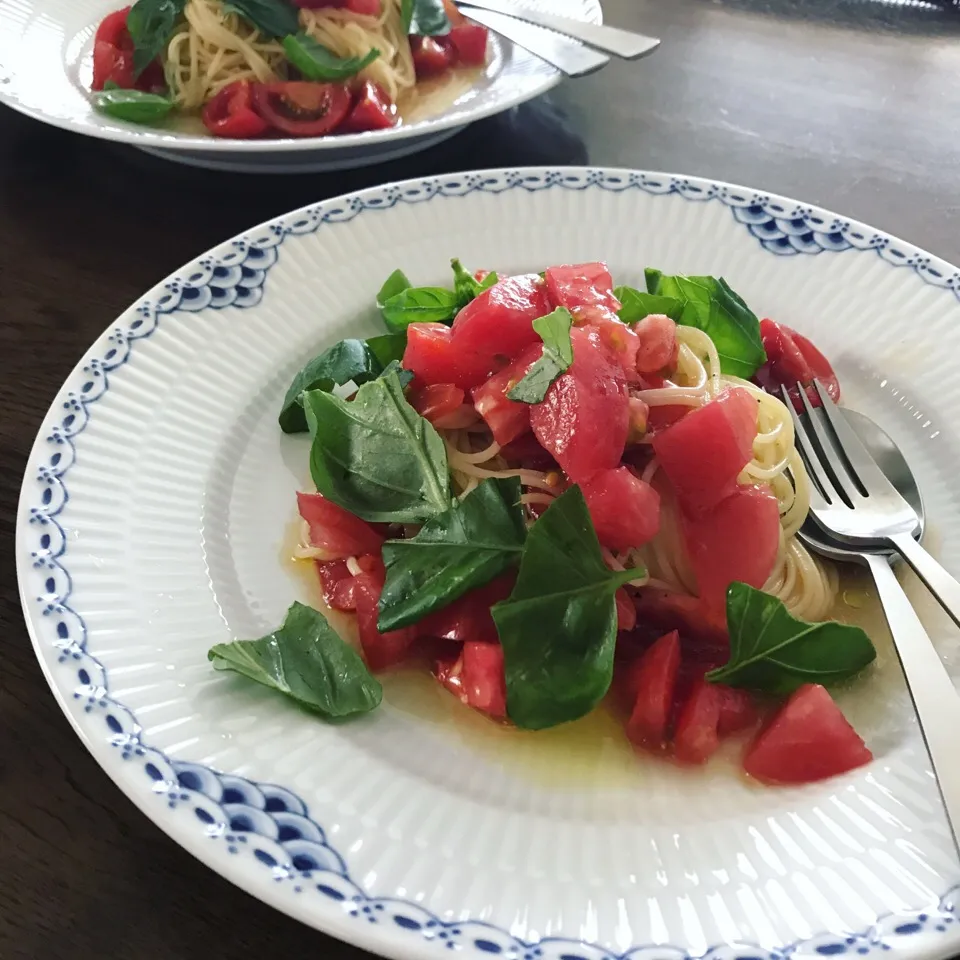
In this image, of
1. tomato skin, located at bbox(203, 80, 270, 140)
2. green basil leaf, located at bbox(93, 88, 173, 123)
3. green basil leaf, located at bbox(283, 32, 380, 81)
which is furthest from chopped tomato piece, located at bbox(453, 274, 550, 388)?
green basil leaf, located at bbox(93, 88, 173, 123)

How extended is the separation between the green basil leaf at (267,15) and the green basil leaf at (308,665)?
280 centimetres

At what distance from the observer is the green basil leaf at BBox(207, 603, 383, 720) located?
5.40ft

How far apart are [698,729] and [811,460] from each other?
→ 0.86 m

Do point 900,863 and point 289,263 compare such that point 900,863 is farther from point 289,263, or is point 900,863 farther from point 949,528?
point 289,263

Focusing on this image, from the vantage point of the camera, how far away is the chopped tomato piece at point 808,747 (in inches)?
65.9

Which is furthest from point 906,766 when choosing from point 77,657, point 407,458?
point 77,657

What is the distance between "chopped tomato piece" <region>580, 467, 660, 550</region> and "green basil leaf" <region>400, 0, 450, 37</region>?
2718mm

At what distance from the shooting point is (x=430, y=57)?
12.8 feet

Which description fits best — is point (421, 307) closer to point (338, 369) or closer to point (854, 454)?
point (338, 369)

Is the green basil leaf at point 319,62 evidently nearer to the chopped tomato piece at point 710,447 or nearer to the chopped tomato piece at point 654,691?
the chopped tomato piece at point 710,447

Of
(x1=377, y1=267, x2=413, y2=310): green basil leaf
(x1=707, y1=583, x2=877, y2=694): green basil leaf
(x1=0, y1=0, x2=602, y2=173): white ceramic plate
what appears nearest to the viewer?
(x1=707, y1=583, x2=877, y2=694): green basil leaf

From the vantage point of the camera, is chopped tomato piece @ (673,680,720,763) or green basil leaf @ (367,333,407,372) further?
green basil leaf @ (367,333,407,372)

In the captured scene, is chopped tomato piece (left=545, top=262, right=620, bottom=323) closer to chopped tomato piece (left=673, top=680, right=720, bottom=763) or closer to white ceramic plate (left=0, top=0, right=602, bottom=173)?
chopped tomato piece (left=673, top=680, right=720, bottom=763)

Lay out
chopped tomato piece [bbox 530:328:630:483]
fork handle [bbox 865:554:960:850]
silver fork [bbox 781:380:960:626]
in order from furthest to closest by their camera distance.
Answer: silver fork [bbox 781:380:960:626] → chopped tomato piece [bbox 530:328:630:483] → fork handle [bbox 865:554:960:850]
